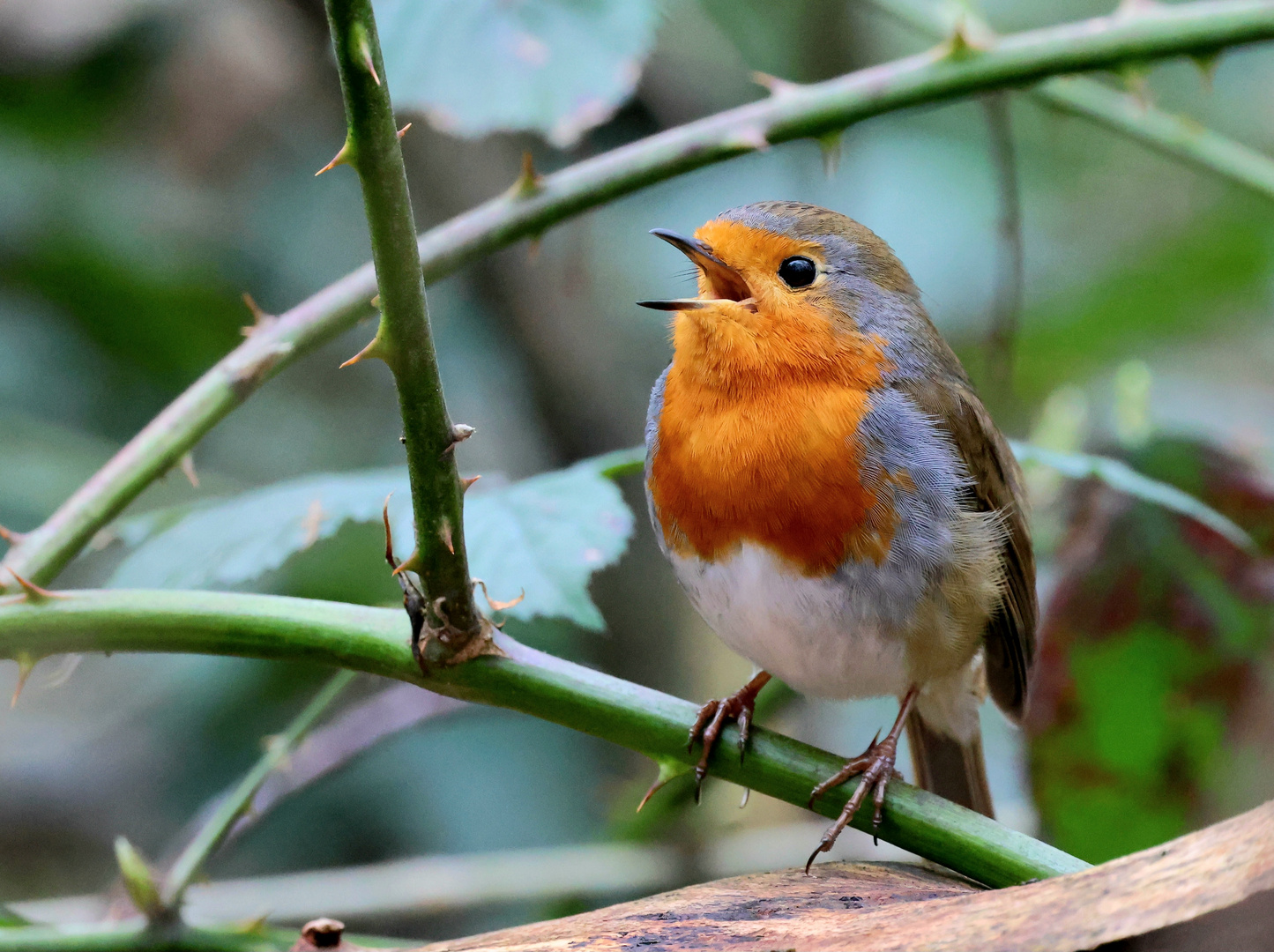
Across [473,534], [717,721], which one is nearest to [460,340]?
[473,534]

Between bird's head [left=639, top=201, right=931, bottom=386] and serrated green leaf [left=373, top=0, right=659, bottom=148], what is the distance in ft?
1.12

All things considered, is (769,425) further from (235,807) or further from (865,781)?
(235,807)

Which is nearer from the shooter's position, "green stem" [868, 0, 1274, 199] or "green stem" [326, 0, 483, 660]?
"green stem" [326, 0, 483, 660]

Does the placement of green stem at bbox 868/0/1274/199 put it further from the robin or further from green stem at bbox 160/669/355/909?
green stem at bbox 160/669/355/909

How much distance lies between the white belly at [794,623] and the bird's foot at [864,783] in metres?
0.21

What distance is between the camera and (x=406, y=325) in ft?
3.74

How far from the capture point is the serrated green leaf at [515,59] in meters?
2.28

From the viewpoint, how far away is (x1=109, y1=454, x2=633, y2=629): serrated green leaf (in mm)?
1814

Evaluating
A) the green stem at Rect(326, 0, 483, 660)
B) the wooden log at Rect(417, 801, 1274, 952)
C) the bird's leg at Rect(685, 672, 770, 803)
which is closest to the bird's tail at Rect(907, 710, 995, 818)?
the bird's leg at Rect(685, 672, 770, 803)

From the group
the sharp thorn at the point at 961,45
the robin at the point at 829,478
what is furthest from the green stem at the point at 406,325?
the sharp thorn at the point at 961,45

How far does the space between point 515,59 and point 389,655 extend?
137 centimetres

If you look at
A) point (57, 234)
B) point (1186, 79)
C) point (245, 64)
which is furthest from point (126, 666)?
point (1186, 79)

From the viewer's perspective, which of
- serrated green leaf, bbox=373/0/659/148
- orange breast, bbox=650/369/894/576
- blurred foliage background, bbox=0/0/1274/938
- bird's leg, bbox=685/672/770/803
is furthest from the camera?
blurred foliage background, bbox=0/0/1274/938

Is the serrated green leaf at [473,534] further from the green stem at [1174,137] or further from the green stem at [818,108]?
the green stem at [1174,137]
